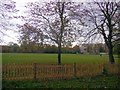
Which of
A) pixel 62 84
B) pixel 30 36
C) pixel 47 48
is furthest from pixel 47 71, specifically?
pixel 47 48

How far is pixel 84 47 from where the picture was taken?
1716 centimetres

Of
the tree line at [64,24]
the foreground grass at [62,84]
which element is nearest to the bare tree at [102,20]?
the tree line at [64,24]

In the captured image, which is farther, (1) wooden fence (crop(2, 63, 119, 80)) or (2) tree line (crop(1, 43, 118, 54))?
(2) tree line (crop(1, 43, 118, 54))

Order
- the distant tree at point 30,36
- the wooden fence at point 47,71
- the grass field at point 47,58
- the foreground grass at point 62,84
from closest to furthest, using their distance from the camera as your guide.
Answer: the foreground grass at point 62,84, the wooden fence at point 47,71, the distant tree at point 30,36, the grass field at point 47,58

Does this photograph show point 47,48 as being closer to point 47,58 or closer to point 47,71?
point 47,58

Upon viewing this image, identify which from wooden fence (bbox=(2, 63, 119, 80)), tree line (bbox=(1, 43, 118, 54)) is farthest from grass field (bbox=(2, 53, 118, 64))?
wooden fence (bbox=(2, 63, 119, 80))

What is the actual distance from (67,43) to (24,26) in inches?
139

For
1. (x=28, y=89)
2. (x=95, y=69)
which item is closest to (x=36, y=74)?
(x=28, y=89)

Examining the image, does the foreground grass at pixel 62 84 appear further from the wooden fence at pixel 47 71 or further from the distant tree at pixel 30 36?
the distant tree at pixel 30 36

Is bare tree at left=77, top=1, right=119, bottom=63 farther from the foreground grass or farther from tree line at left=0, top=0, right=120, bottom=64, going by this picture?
the foreground grass

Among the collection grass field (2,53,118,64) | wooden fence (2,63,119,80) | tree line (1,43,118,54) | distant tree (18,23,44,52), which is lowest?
wooden fence (2,63,119,80)

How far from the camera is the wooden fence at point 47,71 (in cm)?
984

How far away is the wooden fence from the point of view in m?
9.84

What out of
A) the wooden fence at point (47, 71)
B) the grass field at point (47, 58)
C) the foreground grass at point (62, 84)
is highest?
the grass field at point (47, 58)
